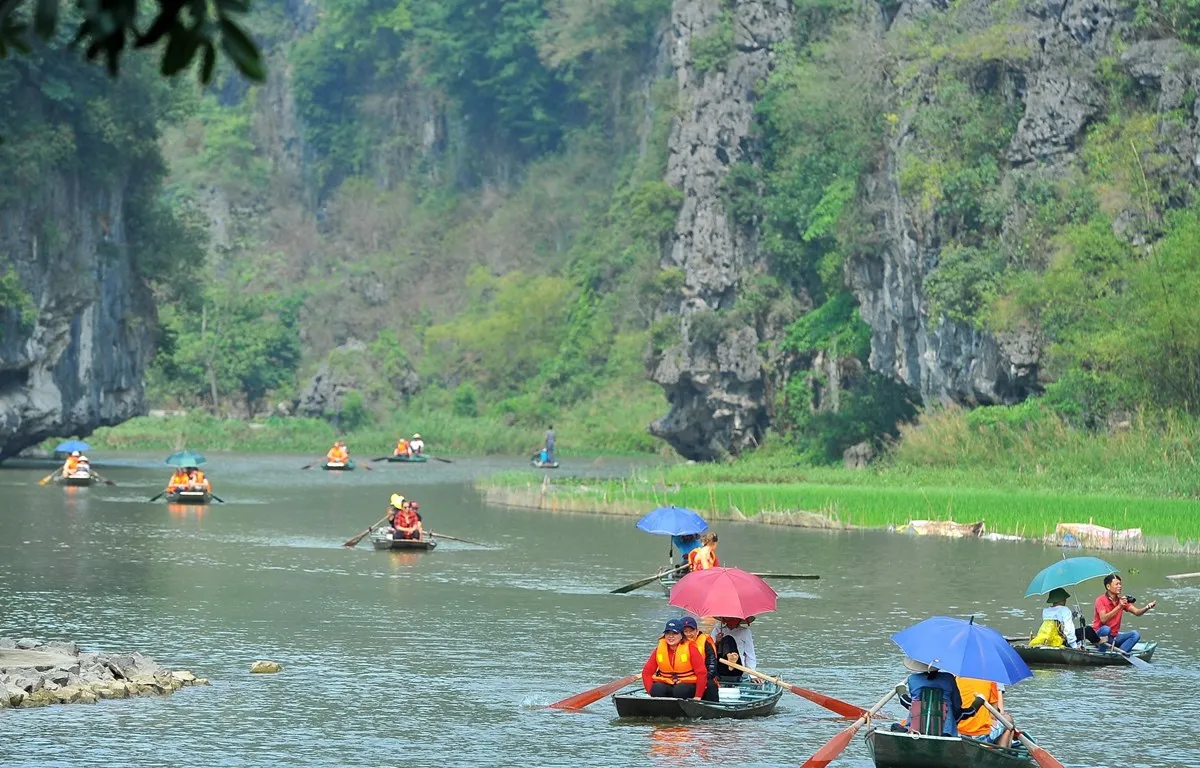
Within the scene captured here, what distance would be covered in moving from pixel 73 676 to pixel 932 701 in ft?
32.6

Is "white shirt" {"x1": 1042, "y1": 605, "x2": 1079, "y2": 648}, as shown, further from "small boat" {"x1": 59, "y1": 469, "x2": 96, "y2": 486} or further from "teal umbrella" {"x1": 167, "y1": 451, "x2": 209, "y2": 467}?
"small boat" {"x1": 59, "y1": 469, "x2": 96, "y2": 486}

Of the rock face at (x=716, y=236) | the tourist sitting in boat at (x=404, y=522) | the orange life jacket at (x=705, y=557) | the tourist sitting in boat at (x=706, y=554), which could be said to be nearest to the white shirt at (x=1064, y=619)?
the tourist sitting in boat at (x=706, y=554)

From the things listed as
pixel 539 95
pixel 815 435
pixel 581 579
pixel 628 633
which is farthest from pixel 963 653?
pixel 539 95

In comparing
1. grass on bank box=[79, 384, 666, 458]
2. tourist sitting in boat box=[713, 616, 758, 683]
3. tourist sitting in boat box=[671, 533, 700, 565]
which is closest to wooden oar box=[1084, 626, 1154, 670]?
tourist sitting in boat box=[713, 616, 758, 683]

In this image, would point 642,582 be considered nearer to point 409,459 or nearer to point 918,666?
point 918,666

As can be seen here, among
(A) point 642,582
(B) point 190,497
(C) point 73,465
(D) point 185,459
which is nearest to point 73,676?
(A) point 642,582

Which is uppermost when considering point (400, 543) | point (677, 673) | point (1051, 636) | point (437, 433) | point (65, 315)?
point (65, 315)

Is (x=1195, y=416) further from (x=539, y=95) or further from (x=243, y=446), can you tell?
(x=539, y=95)

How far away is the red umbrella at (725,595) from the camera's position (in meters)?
21.9

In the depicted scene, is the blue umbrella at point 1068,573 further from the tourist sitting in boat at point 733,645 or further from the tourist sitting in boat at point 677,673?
the tourist sitting in boat at point 677,673

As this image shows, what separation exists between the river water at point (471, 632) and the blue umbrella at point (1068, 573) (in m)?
1.15

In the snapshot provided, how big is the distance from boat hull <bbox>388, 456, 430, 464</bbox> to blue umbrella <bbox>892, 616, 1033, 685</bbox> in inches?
2478

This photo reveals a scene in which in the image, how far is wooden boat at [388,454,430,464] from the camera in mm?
80625

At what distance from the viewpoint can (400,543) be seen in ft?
132
